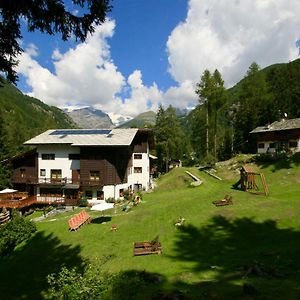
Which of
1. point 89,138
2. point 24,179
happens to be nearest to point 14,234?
point 89,138

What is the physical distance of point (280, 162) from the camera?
5144 cm

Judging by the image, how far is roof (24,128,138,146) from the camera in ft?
163

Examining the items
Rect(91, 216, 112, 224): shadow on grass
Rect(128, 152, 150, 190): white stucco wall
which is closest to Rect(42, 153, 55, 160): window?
Rect(128, 152, 150, 190): white stucco wall

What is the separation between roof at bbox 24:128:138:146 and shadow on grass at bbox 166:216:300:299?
2340 cm

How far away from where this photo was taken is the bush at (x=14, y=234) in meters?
31.7

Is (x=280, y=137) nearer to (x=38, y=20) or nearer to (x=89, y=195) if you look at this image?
(x=89, y=195)

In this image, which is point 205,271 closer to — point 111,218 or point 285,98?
point 111,218

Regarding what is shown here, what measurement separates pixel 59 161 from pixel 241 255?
38.2 metres

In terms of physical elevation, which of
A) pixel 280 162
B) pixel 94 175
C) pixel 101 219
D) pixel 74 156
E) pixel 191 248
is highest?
pixel 74 156

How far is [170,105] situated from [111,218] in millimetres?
48215

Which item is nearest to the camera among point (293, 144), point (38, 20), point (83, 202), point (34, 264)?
point (38, 20)

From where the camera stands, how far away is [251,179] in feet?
135

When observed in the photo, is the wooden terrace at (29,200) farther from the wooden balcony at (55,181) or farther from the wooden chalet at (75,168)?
the wooden balcony at (55,181)

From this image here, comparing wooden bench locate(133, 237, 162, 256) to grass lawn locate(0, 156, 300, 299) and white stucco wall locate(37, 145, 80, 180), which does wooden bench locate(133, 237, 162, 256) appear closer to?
grass lawn locate(0, 156, 300, 299)
